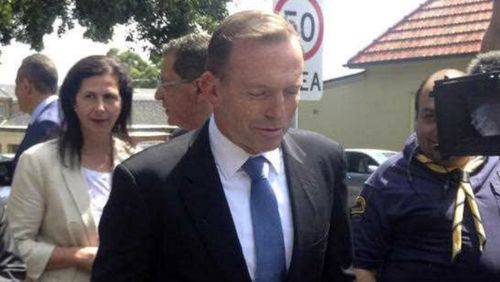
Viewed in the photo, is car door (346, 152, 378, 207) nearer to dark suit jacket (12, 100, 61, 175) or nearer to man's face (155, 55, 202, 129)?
dark suit jacket (12, 100, 61, 175)

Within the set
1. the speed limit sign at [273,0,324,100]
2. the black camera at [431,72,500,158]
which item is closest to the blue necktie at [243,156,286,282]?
the black camera at [431,72,500,158]

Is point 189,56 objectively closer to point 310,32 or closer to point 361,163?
point 310,32

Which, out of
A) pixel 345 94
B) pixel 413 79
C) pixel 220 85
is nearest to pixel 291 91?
pixel 220 85

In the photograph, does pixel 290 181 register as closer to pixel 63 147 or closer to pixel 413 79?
pixel 63 147

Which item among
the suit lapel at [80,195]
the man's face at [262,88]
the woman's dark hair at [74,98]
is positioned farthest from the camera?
the woman's dark hair at [74,98]

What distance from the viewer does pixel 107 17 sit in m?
16.0

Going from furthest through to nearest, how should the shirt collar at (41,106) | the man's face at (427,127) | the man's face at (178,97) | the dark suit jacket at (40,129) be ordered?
1. the shirt collar at (41,106)
2. the dark suit jacket at (40,129)
3. the man's face at (178,97)
4. the man's face at (427,127)

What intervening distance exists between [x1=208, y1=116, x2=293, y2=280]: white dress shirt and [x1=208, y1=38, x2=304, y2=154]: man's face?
92 mm

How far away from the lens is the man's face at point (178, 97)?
3.38 metres

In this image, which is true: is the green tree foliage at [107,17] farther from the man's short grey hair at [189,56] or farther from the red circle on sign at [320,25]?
the man's short grey hair at [189,56]

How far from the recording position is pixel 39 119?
4.75 m

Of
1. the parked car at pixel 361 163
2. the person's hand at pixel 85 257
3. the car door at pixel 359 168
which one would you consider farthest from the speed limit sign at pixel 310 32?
the parked car at pixel 361 163

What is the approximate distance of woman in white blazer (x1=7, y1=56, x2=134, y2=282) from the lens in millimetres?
3479

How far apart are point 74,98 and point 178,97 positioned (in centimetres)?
61
